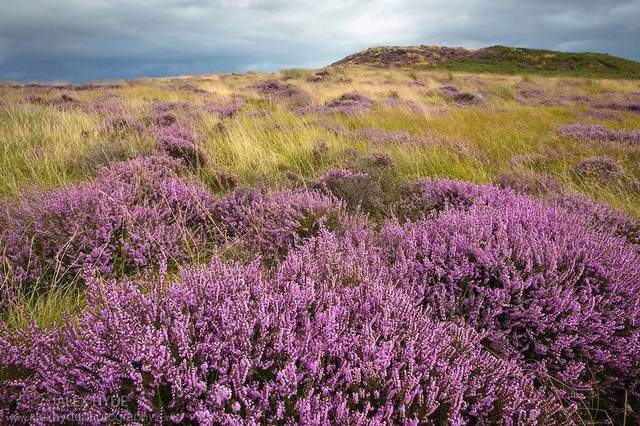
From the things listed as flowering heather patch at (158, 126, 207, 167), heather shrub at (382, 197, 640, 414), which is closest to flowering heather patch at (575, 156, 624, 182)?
heather shrub at (382, 197, 640, 414)

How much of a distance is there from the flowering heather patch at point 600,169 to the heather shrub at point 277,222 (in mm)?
4028

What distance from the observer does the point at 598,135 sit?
8.65 m

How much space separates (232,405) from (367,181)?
3.11 m

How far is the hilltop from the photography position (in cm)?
4031

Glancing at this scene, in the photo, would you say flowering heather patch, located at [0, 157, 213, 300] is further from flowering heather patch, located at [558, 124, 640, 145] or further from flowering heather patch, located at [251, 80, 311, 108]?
flowering heather patch, located at [251, 80, 311, 108]

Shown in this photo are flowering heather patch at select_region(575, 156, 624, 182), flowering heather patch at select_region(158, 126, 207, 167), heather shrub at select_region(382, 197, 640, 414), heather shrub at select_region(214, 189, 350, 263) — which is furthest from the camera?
flowering heather patch at select_region(158, 126, 207, 167)

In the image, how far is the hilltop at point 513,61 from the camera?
4031cm

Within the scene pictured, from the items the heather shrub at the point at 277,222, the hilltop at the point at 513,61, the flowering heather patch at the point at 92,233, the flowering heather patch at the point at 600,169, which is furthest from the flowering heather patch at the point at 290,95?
the hilltop at the point at 513,61

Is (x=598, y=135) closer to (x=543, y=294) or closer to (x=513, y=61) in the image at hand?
(x=543, y=294)

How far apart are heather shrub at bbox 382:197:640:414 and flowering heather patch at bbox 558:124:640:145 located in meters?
6.81

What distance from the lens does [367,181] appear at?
4.14 metres

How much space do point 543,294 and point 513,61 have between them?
5179 centimetres

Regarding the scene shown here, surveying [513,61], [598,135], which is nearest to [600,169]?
[598,135]

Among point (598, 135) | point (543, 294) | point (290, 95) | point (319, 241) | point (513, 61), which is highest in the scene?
point (513, 61)
